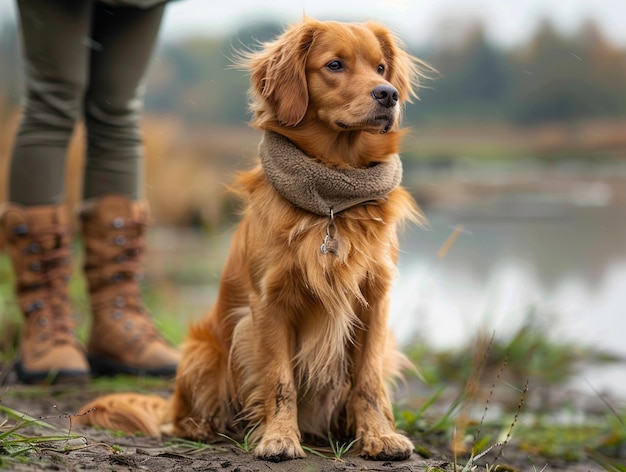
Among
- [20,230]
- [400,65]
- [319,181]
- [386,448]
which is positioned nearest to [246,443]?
[386,448]

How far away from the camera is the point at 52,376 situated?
9.89ft

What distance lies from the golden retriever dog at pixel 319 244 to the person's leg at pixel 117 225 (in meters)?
0.98

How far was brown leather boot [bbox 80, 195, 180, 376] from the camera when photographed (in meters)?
3.24

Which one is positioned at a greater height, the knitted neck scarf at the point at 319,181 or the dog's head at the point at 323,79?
the dog's head at the point at 323,79

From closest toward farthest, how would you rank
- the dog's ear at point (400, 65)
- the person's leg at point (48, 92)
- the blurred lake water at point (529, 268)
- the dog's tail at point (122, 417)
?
1. the dog's ear at point (400, 65)
2. the dog's tail at point (122, 417)
3. the person's leg at point (48, 92)
4. the blurred lake water at point (529, 268)

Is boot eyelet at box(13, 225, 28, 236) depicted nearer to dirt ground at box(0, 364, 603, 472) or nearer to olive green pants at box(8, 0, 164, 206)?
olive green pants at box(8, 0, 164, 206)

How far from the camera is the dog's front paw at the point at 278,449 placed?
1.99 meters

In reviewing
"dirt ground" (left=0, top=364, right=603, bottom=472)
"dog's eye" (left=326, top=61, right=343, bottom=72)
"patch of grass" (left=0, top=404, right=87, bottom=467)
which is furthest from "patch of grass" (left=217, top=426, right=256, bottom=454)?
"dog's eye" (left=326, top=61, right=343, bottom=72)

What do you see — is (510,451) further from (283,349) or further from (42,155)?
(42,155)

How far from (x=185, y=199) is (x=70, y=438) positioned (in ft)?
23.7

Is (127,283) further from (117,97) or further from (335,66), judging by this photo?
(335,66)

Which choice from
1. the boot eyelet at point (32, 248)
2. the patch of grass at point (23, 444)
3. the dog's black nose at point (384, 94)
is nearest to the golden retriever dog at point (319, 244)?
the dog's black nose at point (384, 94)

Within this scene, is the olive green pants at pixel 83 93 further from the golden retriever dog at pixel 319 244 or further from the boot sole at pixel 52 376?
the golden retriever dog at pixel 319 244

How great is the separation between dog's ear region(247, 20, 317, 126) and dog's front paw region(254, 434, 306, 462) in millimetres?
858
